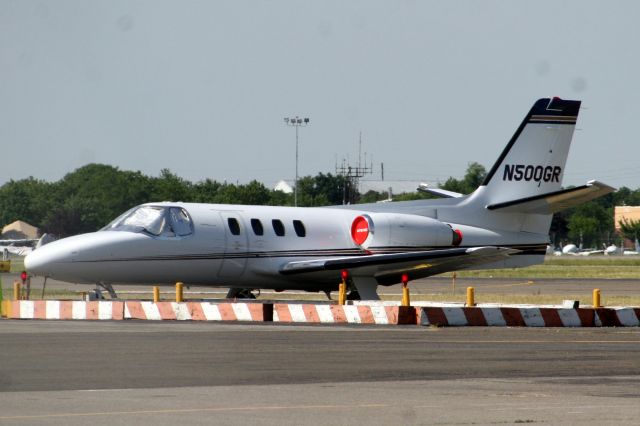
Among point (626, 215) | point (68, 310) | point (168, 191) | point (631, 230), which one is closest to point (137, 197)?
point (168, 191)

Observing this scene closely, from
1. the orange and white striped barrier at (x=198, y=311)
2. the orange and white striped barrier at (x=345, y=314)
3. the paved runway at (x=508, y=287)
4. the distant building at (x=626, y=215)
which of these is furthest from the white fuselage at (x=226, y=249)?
the distant building at (x=626, y=215)

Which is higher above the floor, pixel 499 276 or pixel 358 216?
pixel 358 216

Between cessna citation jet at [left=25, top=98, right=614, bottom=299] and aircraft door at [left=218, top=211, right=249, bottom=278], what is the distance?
2cm

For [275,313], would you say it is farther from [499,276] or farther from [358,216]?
[499,276]

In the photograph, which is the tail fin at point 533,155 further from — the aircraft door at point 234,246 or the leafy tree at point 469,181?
the leafy tree at point 469,181

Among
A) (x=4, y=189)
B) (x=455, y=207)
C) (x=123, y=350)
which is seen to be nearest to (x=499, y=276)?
(x=455, y=207)

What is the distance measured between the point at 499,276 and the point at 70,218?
4152cm

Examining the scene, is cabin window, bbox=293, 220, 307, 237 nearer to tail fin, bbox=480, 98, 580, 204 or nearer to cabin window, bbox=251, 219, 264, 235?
cabin window, bbox=251, 219, 264, 235

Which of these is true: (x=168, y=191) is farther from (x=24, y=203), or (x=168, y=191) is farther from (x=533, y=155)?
(x=533, y=155)

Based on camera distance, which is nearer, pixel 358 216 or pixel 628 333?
pixel 628 333

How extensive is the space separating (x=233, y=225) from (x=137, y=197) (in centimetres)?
6390

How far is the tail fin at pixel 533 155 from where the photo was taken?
37.0m

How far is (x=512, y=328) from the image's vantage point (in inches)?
998

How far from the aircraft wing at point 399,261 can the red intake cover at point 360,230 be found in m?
0.60
